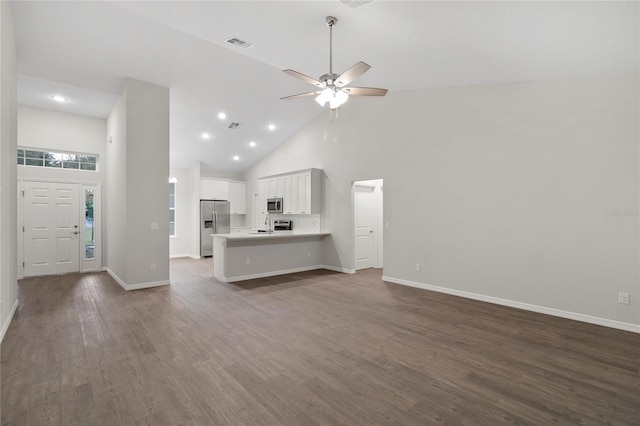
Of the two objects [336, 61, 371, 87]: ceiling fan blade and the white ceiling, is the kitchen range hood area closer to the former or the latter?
the white ceiling

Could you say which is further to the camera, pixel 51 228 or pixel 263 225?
pixel 263 225

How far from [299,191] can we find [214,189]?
3517 millimetres

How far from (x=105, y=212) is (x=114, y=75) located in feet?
11.6

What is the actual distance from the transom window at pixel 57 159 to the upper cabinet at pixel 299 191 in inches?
169

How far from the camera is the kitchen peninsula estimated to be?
5996mm

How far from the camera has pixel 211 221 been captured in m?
9.59

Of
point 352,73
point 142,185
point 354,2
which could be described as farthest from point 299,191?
point 354,2

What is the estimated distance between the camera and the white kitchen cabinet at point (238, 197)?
10.2m

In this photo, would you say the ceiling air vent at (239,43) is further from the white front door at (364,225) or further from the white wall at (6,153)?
the white front door at (364,225)

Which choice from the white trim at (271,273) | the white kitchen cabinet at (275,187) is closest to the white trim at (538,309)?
the white trim at (271,273)

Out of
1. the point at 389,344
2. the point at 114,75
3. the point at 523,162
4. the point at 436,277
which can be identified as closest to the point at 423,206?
the point at 436,277

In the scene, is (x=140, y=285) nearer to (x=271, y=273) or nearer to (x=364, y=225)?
(x=271, y=273)

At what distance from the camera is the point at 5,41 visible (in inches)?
130

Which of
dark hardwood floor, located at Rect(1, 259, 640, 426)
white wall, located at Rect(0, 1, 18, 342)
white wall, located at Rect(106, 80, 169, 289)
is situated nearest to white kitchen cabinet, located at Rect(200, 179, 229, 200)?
white wall, located at Rect(106, 80, 169, 289)
